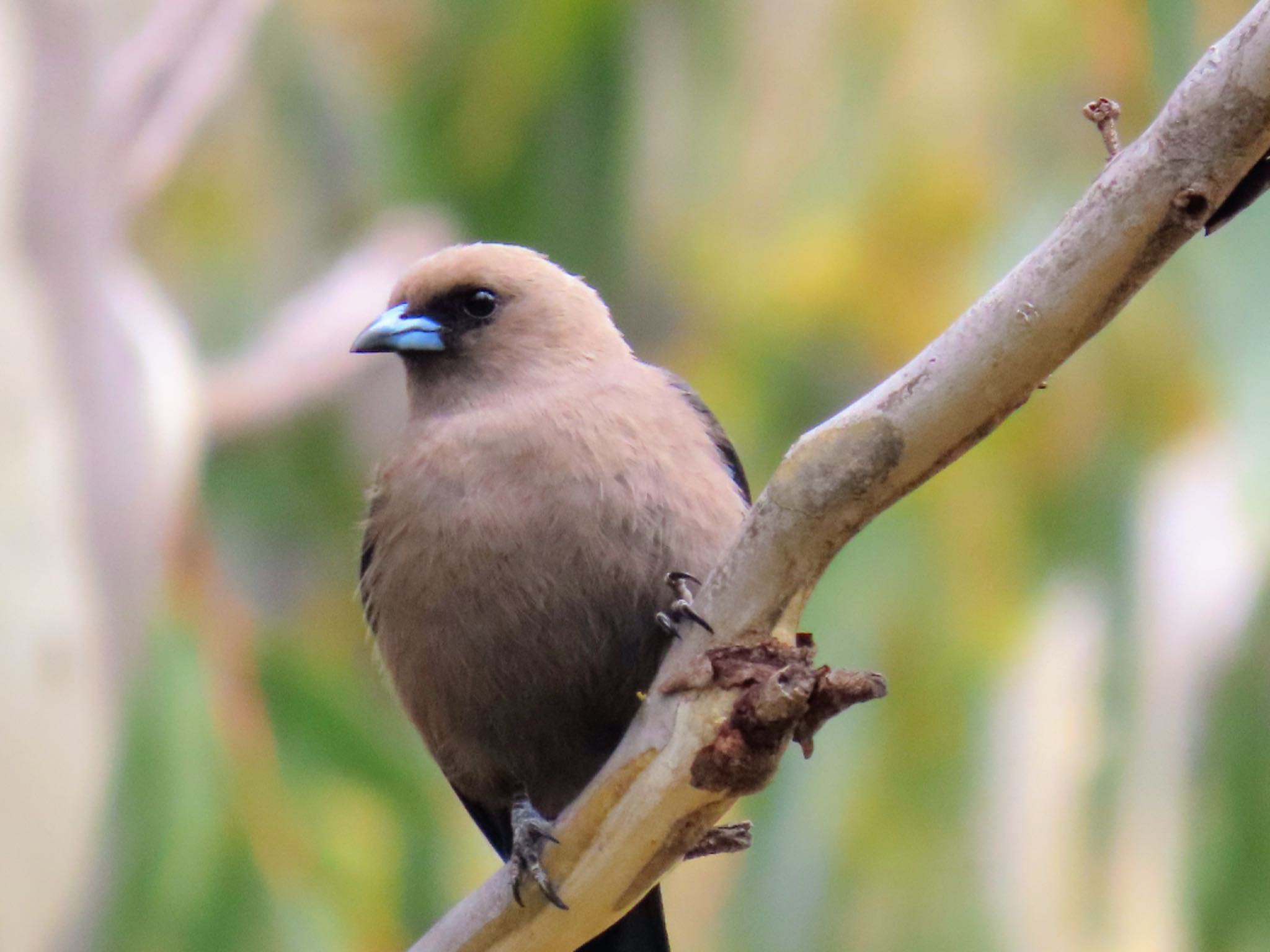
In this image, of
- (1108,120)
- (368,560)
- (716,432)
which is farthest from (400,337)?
(1108,120)

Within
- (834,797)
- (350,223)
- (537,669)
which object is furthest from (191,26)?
(537,669)

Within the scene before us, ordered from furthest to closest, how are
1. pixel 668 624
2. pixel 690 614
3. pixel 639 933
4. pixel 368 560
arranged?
1. pixel 368 560
2. pixel 639 933
3. pixel 668 624
4. pixel 690 614

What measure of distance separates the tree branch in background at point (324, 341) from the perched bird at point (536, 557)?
98.7 inches

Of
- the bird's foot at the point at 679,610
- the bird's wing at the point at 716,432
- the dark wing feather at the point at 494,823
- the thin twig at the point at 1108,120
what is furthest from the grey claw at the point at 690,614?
the dark wing feather at the point at 494,823

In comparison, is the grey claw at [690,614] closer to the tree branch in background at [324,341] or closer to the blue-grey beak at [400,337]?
the blue-grey beak at [400,337]

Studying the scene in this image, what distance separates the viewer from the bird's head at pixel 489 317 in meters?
3.12

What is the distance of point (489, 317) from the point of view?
3203 mm

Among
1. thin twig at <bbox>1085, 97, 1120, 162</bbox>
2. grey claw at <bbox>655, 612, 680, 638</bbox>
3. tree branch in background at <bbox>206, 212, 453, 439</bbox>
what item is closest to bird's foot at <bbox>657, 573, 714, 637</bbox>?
grey claw at <bbox>655, 612, 680, 638</bbox>

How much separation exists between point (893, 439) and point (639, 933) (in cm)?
123

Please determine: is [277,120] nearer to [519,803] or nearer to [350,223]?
[350,223]

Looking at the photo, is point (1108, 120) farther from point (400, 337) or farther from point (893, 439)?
point (400, 337)

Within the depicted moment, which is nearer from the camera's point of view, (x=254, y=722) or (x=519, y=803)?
(x=519, y=803)

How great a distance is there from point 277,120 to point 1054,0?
2.70 m

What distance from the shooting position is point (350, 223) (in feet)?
21.5
